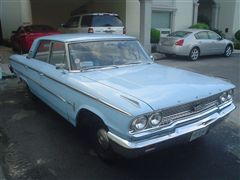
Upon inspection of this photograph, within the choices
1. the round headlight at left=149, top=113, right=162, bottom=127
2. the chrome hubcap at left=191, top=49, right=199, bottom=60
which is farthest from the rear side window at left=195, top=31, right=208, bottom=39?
the round headlight at left=149, top=113, right=162, bottom=127

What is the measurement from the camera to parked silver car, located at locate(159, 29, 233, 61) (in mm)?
11898

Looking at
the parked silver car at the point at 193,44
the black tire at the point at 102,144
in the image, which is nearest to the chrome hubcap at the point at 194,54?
the parked silver car at the point at 193,44

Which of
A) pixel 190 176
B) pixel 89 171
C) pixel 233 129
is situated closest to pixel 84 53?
pixel 89 171

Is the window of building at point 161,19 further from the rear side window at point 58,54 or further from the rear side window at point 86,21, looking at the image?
the rear side window at point 58,54

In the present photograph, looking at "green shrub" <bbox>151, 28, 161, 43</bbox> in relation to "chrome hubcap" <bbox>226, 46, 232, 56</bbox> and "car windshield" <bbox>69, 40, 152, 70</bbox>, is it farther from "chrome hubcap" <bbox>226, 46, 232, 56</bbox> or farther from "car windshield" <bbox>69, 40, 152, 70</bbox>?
"car windshield" <bbox>69, 40, 152, 70</bbox>

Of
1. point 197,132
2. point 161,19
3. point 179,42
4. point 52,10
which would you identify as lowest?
point 197,132

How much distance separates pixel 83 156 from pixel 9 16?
14.8 m

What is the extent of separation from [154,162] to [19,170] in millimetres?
1706

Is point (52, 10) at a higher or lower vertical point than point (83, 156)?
higher

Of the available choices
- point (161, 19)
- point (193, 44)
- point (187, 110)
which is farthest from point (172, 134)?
point (161, 19)

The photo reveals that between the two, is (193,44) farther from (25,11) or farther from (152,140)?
(152,140)

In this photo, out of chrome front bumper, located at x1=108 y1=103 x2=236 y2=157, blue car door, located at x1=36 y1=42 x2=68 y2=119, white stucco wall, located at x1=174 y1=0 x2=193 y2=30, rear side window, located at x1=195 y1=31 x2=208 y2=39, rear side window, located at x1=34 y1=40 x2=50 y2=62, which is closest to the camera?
chrome front bumper, located at x1=108 y1=103 x2=236 y2=157

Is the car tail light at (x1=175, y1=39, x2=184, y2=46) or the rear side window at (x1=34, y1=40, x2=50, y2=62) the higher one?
the rear side window at (x1=34, y1=40, x2=50, y2=62)

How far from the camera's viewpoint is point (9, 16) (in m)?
16.2
